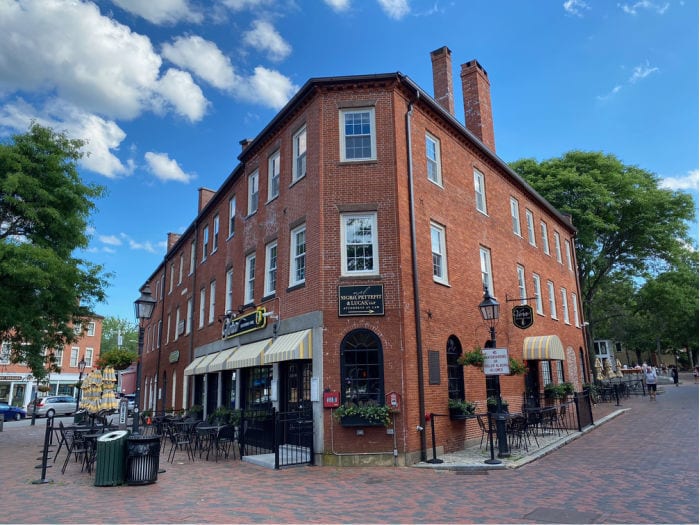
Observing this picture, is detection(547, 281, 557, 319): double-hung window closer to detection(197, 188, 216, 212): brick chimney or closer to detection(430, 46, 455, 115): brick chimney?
detection(430, 46, 455, 115): brick chimney

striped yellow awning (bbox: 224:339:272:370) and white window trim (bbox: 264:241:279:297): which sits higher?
white window trim (bbox: 264:241:279:297)

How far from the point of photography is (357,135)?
46.0ft

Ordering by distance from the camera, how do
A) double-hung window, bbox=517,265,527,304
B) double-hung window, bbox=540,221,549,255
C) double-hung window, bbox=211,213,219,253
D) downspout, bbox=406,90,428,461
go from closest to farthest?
downspout, bbox=406,90,428,461 → double-hung window, bbox=517,265,527,304 → double-hung window, bbox=211,213,219,253 → double-hung window, bbox=540,221,549,255

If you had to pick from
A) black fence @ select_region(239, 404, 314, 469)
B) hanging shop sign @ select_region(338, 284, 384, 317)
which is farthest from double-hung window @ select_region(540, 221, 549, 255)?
black fence @ select_region(239, 404, 314, 469)

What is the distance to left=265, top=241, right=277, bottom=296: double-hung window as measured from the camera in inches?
622

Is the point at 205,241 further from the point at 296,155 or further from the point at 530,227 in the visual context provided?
the point at 530,227

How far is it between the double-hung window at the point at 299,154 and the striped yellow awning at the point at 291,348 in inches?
189

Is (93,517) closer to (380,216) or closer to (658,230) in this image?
(380,216)

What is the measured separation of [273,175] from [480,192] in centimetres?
763

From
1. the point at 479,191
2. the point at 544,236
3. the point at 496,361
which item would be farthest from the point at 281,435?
the point at 544,236

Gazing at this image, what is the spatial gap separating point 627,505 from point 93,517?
7.64 meters

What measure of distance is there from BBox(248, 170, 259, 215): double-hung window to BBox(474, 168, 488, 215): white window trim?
8.08m

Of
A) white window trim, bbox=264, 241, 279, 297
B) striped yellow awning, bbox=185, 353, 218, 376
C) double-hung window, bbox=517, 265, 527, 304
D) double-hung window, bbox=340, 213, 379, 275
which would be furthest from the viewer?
double-hung window, bbox=517, 265, 527, 304

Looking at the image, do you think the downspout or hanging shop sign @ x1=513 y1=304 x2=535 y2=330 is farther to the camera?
hanging shop sign @ x1=513 y1=304 x2=535 y2=330
